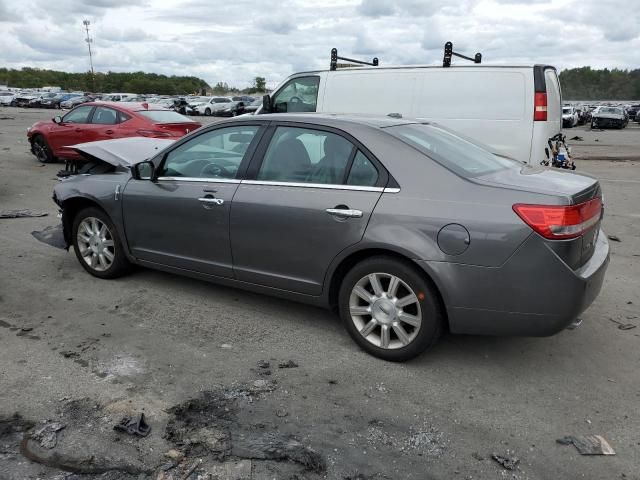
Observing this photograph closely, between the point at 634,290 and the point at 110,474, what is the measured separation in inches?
183

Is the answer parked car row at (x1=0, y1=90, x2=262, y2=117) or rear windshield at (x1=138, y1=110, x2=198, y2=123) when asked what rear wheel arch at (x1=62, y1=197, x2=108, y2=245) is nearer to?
rear windshield at (x1=138, y1=110, x2=198, y2=123)

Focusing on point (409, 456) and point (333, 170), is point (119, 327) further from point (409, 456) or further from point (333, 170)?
point (409, 456)

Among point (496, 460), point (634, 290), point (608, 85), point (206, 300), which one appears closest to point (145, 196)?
point (206, 300)

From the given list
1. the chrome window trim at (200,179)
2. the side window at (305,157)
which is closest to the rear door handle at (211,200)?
the chrome window trim at (200,179)

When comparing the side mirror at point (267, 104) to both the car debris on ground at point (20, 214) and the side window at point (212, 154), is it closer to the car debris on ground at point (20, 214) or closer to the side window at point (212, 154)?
the car debris on ground at point (20, 214)

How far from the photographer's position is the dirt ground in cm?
279

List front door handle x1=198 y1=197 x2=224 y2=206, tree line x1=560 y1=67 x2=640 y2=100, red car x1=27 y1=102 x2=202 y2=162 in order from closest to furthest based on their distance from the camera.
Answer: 1. front door handle x1=198 y1=197 x2=224 y2=206
2. red car x1=27 y1=102 x2=202 y2=162
3. tree line x1=560 y1=67 x2=640 y2=100

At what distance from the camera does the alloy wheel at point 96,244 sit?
17.4ft

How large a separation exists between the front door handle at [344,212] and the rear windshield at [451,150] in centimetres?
60

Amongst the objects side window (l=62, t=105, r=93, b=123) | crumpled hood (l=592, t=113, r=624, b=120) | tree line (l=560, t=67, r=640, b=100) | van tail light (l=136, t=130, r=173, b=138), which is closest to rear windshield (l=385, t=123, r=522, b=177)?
van tail light (l=136, t=130, r=173, b=138)

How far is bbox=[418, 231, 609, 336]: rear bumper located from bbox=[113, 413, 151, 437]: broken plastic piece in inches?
72.9

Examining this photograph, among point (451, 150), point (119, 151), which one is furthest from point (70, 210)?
point (451, 150)

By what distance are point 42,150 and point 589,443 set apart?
45.5 feet

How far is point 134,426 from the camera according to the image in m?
3.02
